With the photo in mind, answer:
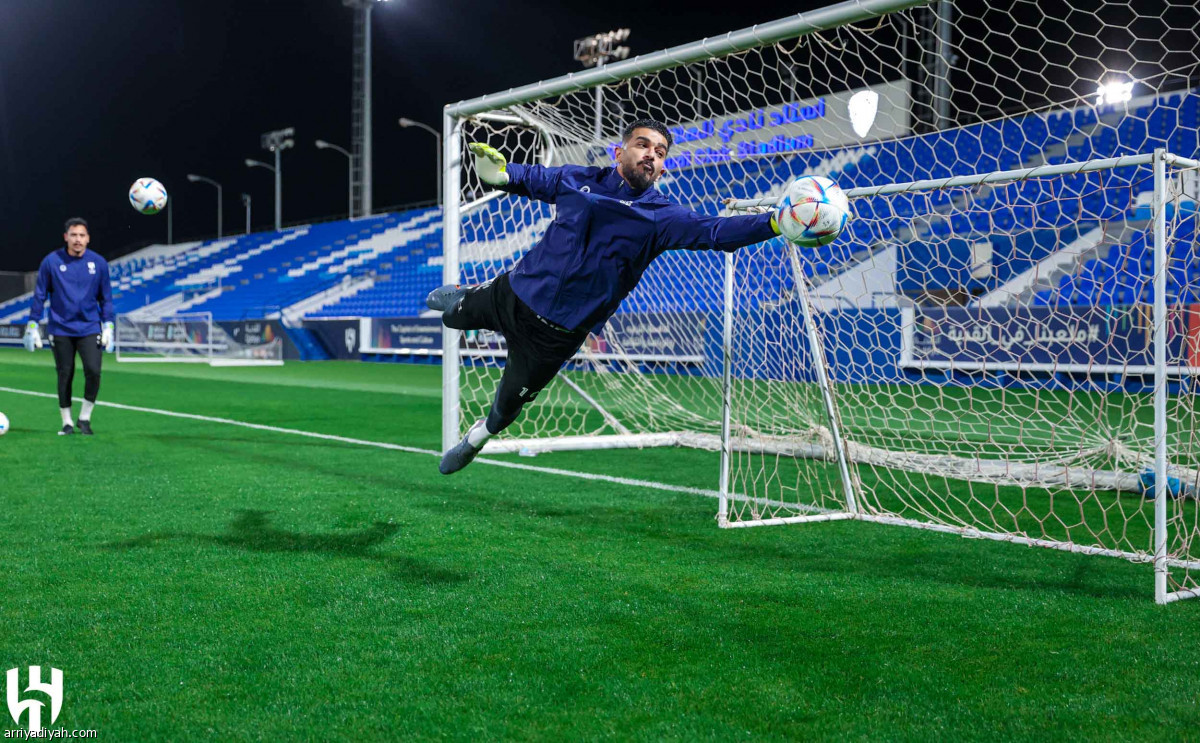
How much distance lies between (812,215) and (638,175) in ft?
3.41

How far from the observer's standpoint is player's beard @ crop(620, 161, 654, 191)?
4496 mm

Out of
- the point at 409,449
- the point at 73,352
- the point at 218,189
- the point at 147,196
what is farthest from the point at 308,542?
the point at 218,189

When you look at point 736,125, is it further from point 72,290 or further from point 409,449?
point 72,290

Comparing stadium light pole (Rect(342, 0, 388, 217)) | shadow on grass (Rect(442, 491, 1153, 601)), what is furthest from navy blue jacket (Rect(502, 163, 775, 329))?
stadium light pole (Rect(342, 0, 388, 217))

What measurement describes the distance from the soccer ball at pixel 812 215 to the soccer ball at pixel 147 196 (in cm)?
699

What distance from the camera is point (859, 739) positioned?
9.03 ft

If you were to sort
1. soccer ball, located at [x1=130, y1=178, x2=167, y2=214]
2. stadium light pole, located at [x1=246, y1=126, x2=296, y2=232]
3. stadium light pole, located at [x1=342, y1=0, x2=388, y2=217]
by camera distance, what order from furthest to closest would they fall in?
stadium light pole, located at [x1=246, y1=126, x2=296, y2=232] < stadium light pole, located at [x1=342, y1=0, x2=388, y2=217] < soccer ball, located at [x1=130, y1=178, x2=167, y2=214]

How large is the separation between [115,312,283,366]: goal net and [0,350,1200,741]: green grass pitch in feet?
82.5

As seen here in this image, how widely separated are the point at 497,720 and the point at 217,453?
264 inches

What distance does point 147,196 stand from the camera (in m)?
9.23

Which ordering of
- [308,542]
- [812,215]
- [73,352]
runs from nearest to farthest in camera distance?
[812,215]
[308,542]
[73,352]

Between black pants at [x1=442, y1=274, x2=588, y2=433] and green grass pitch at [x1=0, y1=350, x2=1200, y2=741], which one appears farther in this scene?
black pants at [x1=442, y1=274, x2=588, y2=433]

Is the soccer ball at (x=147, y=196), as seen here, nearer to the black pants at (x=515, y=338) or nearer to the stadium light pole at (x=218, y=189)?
the black pants at (x=515, y=338)

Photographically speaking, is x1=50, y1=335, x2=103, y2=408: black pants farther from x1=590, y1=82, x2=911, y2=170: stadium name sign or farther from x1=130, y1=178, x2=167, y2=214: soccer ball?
x1=590, y1=82, x2=911, y2=170: stadium name sign
